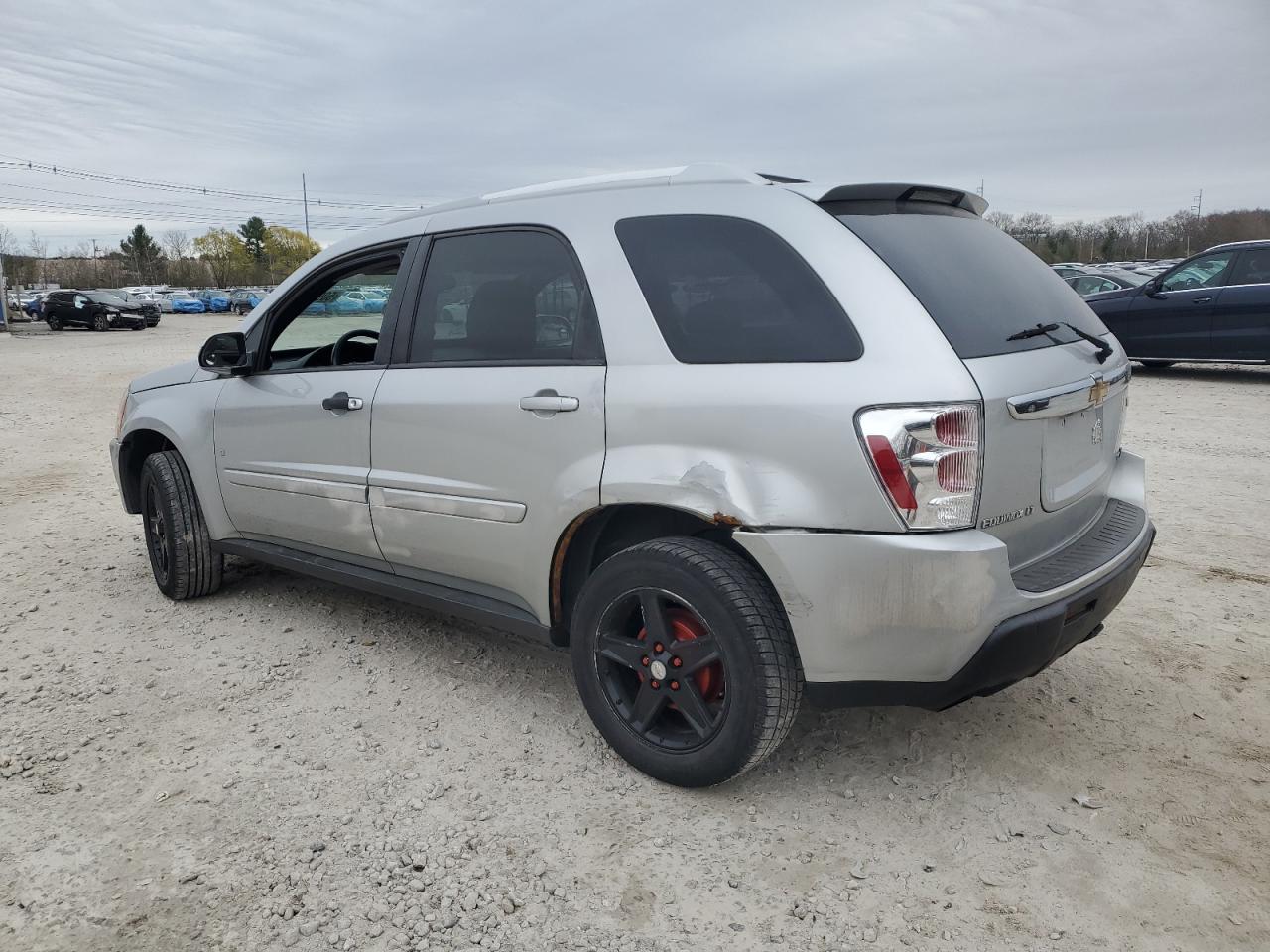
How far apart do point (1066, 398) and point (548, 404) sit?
4.88ft

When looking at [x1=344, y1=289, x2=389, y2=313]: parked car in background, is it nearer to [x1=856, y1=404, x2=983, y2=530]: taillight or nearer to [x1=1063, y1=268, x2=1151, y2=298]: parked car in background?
[x1=856, y1=404, x2=983, y2=530]: taillight

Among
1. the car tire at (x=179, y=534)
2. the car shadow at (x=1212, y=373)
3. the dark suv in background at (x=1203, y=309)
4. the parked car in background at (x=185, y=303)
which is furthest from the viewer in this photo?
the parked car in background at (x=185, y=303)

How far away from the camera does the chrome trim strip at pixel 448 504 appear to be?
3168 millimetres

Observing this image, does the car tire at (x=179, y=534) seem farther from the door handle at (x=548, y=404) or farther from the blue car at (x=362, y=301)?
the door handle at (x=548, y=404)

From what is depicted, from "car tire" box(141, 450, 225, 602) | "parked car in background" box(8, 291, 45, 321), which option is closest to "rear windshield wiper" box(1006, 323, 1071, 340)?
"car tire" box(141, 450, 225, 602)

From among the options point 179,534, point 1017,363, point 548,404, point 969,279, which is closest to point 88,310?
point 179,534

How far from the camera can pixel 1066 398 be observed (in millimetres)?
2680

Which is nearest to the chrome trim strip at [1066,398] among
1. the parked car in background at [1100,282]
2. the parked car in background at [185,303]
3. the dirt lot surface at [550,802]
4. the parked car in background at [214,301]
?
the dirt lot surface at [550,802]

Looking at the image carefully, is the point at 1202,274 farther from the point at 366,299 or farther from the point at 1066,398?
the point at 366,299

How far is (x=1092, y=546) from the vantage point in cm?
291

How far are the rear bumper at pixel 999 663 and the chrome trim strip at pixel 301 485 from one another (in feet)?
6.31

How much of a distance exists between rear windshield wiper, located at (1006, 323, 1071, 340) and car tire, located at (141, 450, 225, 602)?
359 cm

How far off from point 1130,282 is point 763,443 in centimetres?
1406

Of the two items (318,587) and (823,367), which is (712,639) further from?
(318,587)
